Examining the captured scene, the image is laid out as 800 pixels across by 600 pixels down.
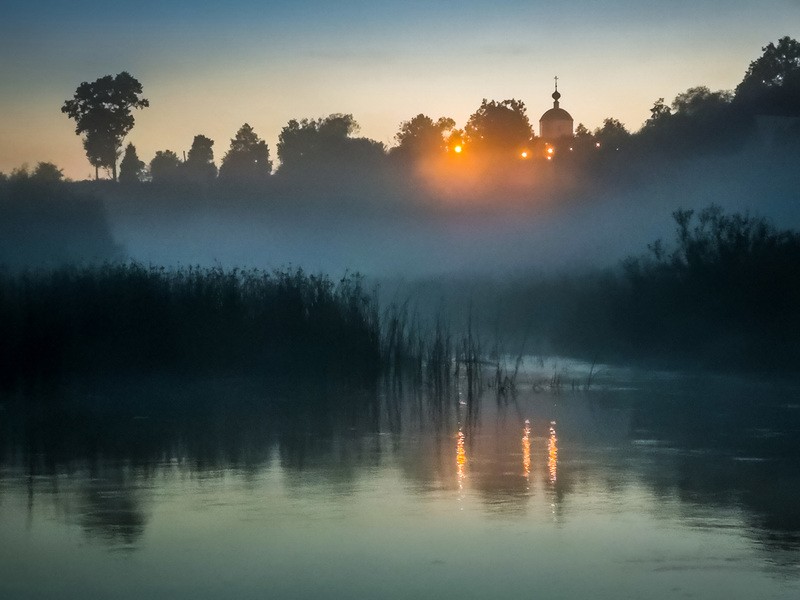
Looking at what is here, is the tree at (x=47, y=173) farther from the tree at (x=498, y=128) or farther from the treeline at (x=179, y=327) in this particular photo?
the tree at (x=498, y=128)

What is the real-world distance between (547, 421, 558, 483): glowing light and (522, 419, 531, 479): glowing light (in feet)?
0.65

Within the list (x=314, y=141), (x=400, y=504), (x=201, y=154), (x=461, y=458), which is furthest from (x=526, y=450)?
(x=201, y=154)

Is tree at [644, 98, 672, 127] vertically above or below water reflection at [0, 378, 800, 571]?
above

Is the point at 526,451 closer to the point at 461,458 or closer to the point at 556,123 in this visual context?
the point at 461,458

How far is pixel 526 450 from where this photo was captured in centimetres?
1393

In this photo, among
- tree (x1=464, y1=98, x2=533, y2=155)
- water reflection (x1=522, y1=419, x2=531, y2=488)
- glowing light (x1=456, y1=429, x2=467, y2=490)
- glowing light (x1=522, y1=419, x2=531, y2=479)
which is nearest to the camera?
glowing light (x1=456, y1=429, x2=467, y2=490)

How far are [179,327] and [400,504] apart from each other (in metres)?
11.0

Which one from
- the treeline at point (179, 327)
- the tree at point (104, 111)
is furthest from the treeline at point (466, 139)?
the treeline at point (179, 327)

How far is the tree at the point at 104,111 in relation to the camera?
259 feet

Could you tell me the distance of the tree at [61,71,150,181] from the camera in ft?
259

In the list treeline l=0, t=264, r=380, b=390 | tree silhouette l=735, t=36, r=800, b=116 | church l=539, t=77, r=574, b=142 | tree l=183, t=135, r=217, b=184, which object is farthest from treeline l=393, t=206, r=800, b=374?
church l=539, t=77, r=574, b=142

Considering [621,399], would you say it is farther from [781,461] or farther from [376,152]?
[376,152]

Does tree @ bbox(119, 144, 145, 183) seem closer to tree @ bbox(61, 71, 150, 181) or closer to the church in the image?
tree @ bbox(61, 71, 150, 181)

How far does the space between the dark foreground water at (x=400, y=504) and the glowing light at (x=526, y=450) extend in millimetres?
73
